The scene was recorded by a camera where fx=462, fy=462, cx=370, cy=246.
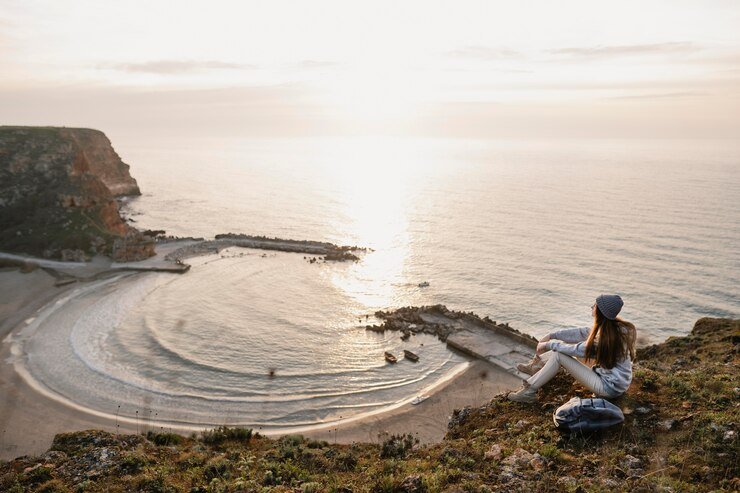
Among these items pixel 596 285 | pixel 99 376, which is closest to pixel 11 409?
pixel 99 376

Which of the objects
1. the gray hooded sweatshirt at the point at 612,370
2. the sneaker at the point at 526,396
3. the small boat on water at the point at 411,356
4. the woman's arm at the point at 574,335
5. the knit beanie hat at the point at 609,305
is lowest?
the small boat on water at the point at 411,356

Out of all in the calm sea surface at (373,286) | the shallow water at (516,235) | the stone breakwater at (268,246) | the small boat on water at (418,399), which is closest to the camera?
the small boat on water at (418,399)

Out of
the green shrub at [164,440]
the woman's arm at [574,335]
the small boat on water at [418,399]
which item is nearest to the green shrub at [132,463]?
the green shrub at [164,440]

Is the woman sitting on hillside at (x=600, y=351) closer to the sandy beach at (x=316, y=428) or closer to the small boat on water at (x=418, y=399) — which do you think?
the sandy beach at (x=316, y=428)

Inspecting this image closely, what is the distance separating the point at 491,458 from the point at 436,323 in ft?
111

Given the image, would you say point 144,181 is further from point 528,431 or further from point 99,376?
point 528,431

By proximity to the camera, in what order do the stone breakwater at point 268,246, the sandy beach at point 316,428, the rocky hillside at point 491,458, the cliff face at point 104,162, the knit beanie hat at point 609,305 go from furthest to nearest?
the cliff face at point 104,162 → the stone breakwater at point 268,246 → the sandy beach at point 316,428 → the knit beanie hat at point 609,305 → the rocky hillside at point 491,458

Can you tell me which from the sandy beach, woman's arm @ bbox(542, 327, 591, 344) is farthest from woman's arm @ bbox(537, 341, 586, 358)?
the sandy beach

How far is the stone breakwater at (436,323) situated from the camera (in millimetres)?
41562

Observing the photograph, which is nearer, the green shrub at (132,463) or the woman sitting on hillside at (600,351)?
the woman sitting on hillside at (600,351)

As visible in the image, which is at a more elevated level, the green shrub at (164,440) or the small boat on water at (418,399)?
the green shrub at (164,440)

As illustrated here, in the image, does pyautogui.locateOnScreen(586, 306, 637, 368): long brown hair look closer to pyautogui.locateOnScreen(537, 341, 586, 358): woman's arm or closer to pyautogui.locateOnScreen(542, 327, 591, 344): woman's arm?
pyautogui.locateOnScreen(537, 341, 586, 358): woman's arm

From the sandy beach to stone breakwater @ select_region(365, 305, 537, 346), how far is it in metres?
5.64

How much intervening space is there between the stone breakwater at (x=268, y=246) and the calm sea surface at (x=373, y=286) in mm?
2917
